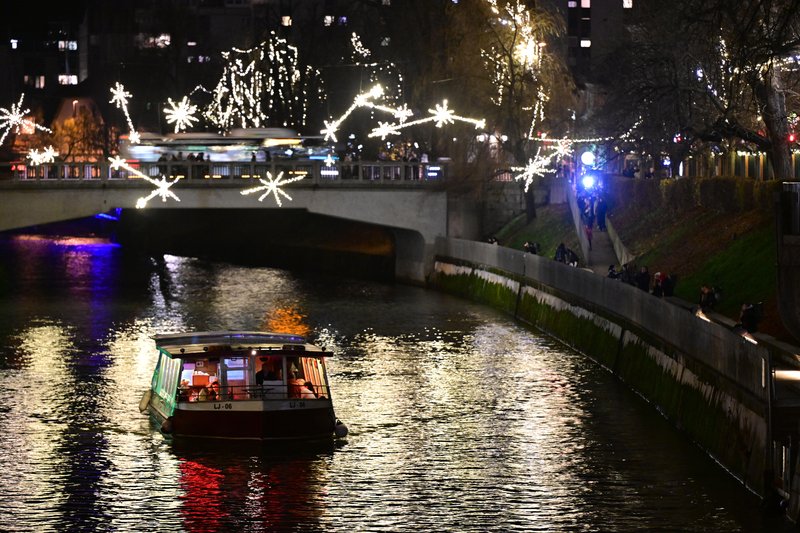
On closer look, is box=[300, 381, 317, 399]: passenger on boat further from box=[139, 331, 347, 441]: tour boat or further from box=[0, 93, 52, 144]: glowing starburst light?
box=[0, 93, 52, 144]: glowing starburst light

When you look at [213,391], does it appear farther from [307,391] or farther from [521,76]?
[521,76]

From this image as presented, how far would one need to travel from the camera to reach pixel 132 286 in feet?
257

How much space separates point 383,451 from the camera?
36.8m

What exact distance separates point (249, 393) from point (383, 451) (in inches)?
145

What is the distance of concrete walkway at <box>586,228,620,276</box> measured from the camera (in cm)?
6488

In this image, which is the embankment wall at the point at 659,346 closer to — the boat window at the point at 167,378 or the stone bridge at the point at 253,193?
the stone bridge at the point at 253,193

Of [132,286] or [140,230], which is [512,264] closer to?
[132,286]

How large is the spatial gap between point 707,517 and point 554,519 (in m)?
3.01

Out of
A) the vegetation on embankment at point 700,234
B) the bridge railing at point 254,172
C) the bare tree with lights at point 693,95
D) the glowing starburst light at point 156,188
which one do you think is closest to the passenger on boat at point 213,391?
the vegetation on embankment at point 700,234

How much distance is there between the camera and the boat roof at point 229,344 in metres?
38.4

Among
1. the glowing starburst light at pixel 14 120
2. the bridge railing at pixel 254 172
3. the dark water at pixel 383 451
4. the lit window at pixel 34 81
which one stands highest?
the lit window at pixel 34 81

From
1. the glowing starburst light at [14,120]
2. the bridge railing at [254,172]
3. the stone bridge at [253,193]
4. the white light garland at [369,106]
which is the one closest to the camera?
the stone bridge at [253,193]

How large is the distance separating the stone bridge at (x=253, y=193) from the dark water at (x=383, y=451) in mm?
15928

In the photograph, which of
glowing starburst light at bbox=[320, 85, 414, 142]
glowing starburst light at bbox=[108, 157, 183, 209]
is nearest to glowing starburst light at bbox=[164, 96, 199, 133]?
glowing starburst light at bbox=[320, 85, 414, 142]
